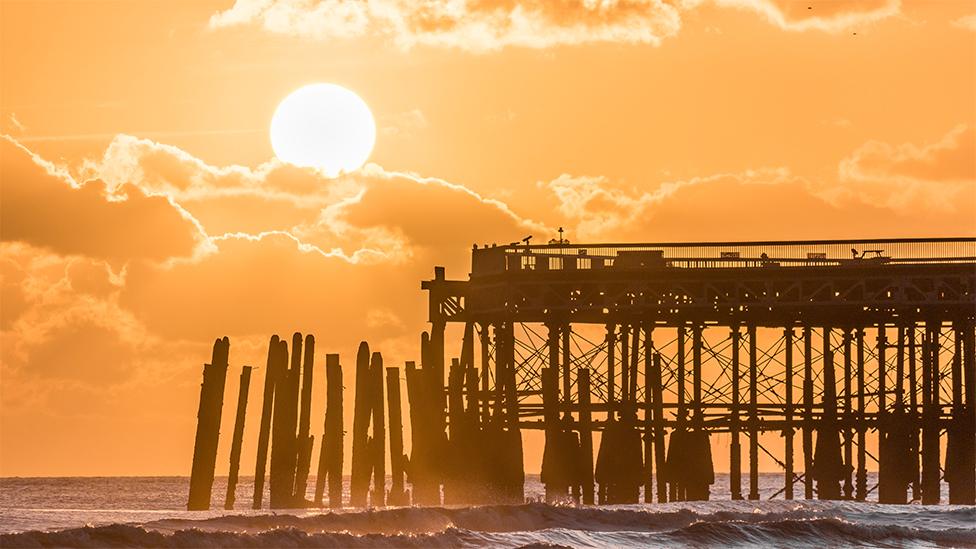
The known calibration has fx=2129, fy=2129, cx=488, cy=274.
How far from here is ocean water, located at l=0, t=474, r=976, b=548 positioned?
3969 cm

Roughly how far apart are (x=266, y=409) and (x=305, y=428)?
115cm

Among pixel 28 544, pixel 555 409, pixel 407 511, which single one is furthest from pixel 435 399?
pixel 28 544

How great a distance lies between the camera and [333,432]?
56.3m

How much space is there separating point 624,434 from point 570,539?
12.8 metres

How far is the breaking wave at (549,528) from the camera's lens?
129ft

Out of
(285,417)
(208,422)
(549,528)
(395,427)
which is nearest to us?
(549,528)

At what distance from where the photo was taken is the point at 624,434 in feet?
190

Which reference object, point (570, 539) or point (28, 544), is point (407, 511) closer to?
point (570, 539)

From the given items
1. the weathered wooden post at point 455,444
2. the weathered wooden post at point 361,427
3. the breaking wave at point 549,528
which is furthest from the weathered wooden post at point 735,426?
the weathered wooden post at point 361,427

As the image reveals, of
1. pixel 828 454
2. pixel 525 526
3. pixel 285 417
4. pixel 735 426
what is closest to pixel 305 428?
pixel 285 417

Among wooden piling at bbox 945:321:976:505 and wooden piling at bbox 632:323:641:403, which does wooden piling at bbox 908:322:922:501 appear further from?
wooden piling at bbox 632:323:641:403

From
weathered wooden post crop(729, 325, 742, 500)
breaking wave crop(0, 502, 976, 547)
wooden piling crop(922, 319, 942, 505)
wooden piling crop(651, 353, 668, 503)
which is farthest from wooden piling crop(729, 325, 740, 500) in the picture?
wooden piling crop(922, 319, 942, 505)

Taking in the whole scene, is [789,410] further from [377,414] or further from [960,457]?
[377,414]

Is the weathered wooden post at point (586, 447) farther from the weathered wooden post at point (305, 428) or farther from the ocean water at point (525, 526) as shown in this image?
the weathered wooden post at point (305, 428)
